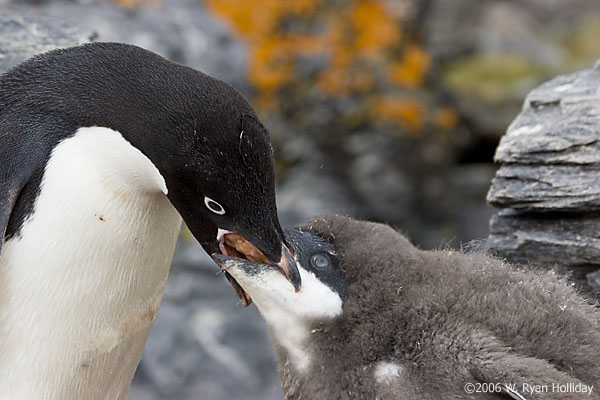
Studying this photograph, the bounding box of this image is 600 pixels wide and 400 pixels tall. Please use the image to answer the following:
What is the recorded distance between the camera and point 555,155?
9.38 ft

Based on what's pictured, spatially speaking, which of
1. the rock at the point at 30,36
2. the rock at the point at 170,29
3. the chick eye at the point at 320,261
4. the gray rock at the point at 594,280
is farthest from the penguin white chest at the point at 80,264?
the rock at the point at 170,29

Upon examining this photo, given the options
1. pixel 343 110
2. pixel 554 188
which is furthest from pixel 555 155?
pixel 343 110

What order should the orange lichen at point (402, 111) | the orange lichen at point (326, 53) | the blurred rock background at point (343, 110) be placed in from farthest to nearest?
the orange lichen at point (402, 111) → the orange lichen at point (326, 53) → the blurred rock background at point (343, 110)

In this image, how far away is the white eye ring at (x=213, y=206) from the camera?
Result: 92.2 inches

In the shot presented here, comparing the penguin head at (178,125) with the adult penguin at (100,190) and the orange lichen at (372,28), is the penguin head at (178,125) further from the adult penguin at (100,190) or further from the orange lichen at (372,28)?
the orange lichen at (372,28)

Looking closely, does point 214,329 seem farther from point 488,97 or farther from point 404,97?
point 488,97

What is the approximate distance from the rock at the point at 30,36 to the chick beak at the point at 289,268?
1440 millimetres

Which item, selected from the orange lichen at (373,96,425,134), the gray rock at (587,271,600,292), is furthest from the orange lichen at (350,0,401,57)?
the gray rock at (587,271,600,292)

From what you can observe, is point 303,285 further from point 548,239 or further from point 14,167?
point 548,239

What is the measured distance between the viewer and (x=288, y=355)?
7.56ft

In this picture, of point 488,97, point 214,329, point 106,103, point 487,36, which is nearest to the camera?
point 106,103

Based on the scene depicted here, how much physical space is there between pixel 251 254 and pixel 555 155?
1.17 m

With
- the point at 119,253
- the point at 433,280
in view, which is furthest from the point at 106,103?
the point at 433,280

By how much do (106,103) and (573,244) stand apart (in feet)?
5.27
